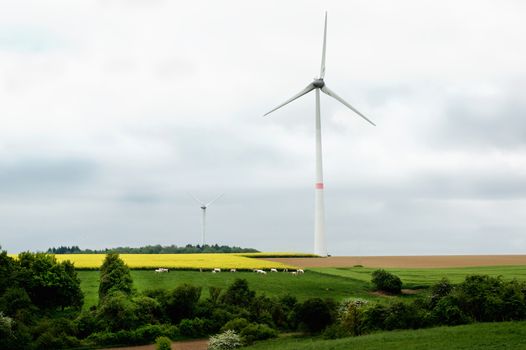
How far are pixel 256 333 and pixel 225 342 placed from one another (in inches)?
202

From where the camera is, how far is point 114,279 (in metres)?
71.0

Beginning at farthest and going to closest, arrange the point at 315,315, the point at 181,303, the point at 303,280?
the point at 303,280 < the point at 181,303 < the point at 315,315

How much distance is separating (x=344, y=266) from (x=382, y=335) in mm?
59221

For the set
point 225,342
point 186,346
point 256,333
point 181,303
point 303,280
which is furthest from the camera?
point 303,280

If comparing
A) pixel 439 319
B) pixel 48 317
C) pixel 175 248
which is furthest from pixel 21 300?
pixel 175 248

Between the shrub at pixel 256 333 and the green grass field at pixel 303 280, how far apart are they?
15.9 m

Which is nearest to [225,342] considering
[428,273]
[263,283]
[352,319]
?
[352,319]

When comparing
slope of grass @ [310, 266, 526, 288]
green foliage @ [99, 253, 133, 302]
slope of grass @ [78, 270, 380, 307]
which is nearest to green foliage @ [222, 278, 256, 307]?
slope of grass @ [78, 270, 380, 307]

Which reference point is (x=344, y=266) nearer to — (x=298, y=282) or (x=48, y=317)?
(x=298, y=282)

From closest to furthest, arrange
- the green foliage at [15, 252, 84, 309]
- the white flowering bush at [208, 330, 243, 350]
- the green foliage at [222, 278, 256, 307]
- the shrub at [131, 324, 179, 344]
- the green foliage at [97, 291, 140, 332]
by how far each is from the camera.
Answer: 1. the white flowering bush at [208, 330, 243, 350]
2. the shrub at [131, 324, 179, 344]
3. the green foliage at [97, 291, 140, 332]
4. the green foliage at [222, 278, 256, 307]
5. the green foliage at [15, 252, 84, 309]

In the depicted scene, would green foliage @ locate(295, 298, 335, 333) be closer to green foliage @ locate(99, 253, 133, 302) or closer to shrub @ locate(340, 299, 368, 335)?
shrub @ locate(340, 299, 368, 335)

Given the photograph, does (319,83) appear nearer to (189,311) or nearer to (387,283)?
(387,283)

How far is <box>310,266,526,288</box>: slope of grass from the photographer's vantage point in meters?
87.7

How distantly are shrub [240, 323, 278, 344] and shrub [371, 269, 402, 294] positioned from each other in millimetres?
23876
